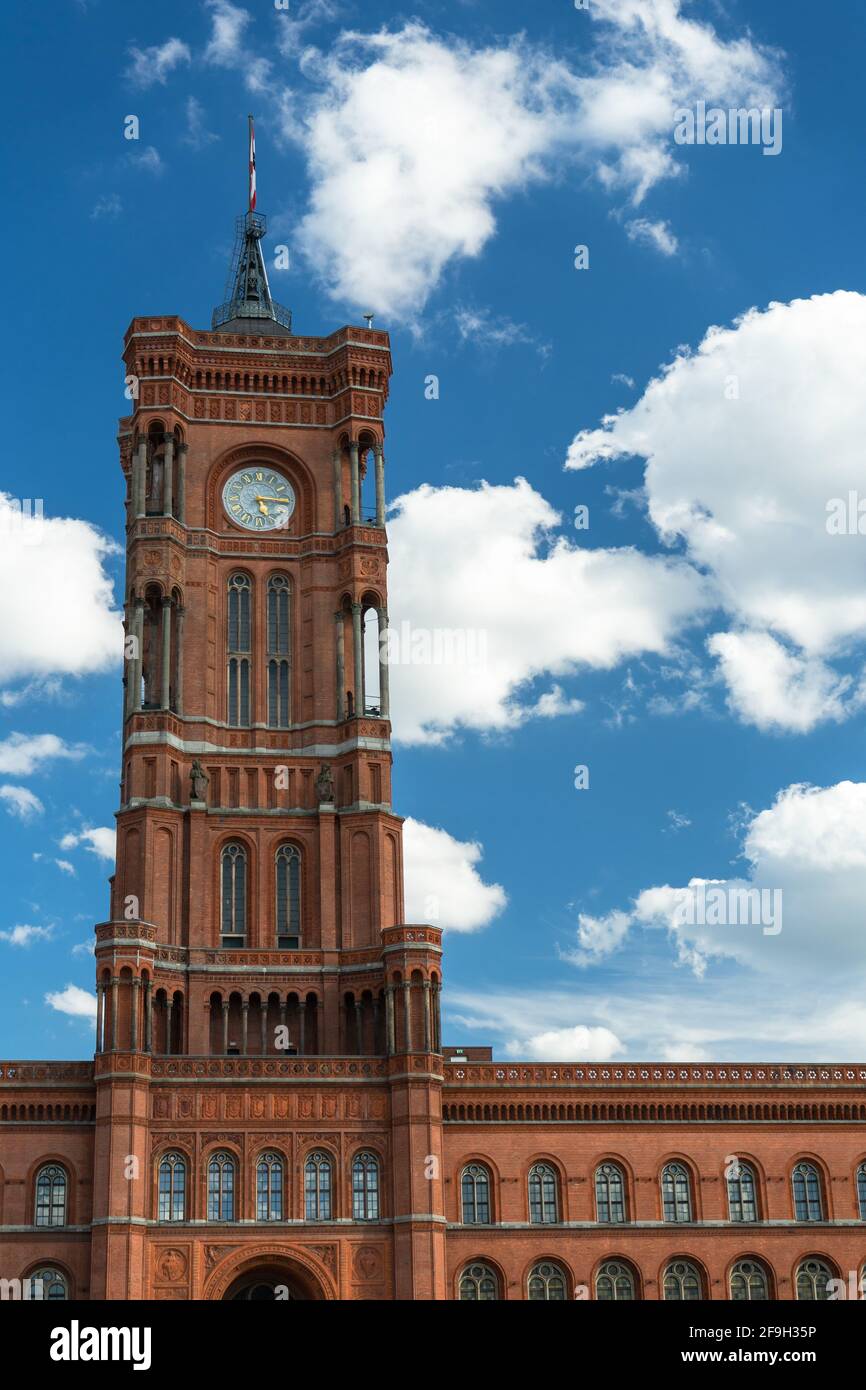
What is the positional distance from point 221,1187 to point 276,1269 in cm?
416

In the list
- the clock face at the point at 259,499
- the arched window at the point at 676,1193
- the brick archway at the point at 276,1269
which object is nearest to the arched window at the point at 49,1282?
the brick archway at the point at 276,1269

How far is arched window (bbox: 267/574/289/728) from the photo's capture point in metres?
85.9

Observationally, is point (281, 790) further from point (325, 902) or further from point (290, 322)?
point (290, 322)

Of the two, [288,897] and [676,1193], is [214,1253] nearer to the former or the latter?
[288,897]

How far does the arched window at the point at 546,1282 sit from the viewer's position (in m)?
72.4

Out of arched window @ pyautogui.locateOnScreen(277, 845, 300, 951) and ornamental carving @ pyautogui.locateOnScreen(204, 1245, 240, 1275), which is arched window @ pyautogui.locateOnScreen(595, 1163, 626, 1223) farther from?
arched window @ pyautogui.locateOnScreen(277, 845, 300, 951)

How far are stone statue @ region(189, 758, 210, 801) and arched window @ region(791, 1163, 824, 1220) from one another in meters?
31.6

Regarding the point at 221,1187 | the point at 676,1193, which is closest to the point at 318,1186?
the point at 221,1187

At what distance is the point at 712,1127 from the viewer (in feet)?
247

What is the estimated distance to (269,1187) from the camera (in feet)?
233
